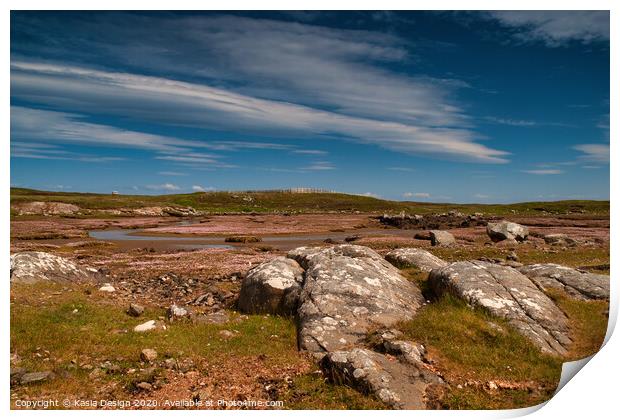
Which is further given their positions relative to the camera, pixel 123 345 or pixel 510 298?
pixel 510 298

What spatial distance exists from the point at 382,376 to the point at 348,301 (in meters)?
4.01

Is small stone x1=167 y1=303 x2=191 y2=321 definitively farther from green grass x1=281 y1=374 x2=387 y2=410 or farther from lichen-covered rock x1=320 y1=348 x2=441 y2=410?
lichen-covered rock x1=320 y1=348 x2=441 y2=410

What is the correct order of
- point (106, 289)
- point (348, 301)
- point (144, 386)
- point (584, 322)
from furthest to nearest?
1. point (106, 289)
2. point (348, 301)
3. point (584, 322)
4. point (144, 386)

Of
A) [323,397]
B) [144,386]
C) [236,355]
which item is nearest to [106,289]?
[236,355]

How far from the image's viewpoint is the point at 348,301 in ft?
42.0

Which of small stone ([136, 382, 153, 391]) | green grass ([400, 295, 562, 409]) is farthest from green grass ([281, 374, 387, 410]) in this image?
small stone ([136, 382, 153, 391])

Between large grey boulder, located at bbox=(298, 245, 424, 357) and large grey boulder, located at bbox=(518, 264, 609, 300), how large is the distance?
5449mm

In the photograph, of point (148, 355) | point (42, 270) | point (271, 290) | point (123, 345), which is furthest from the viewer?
point (42, 270)

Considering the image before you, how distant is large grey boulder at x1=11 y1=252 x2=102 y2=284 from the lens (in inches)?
682

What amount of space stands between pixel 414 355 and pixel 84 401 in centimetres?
796

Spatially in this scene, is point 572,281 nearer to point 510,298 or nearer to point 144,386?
point 510,298

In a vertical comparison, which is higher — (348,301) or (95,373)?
(348,301)

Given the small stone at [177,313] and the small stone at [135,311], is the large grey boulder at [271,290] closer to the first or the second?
the small stone at [177,313]
